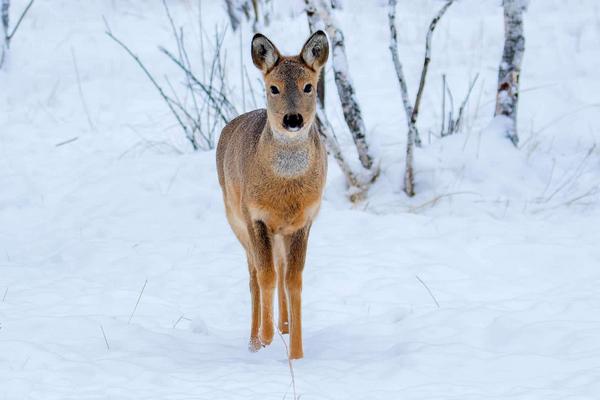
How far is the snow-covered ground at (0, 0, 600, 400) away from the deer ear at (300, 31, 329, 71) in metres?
1.76

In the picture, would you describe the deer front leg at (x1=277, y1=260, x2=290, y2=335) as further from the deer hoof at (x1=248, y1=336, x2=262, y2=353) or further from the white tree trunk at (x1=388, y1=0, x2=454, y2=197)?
the white tree trunk at (x1=388, y1=0, x2=454, y2=197)

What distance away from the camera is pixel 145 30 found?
681 inches

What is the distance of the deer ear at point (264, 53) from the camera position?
4.98 meters

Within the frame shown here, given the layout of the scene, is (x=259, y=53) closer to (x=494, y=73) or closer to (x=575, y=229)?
(x=575, y=229)

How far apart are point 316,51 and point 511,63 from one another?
15.5 ft

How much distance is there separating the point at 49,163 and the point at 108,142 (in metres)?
1.16

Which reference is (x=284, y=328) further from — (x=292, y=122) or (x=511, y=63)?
(x=511, y=63)

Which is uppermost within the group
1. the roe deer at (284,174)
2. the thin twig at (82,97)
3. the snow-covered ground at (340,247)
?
the roe deer at (284,174)

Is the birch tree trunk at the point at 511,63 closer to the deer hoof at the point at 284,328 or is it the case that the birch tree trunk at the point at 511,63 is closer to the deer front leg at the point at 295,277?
the deer hoof at the point at 284,328

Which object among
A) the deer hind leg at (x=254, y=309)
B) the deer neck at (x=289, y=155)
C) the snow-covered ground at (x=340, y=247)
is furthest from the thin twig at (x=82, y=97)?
the deer neck at (x=289, y=155)

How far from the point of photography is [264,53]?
503 cm

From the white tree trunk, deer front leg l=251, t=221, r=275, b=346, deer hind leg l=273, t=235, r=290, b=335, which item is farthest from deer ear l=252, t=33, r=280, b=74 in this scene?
the white tree trunk

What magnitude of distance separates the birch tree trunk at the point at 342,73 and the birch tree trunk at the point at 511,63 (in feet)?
5.37

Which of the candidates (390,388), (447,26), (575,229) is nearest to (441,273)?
(575,229)
